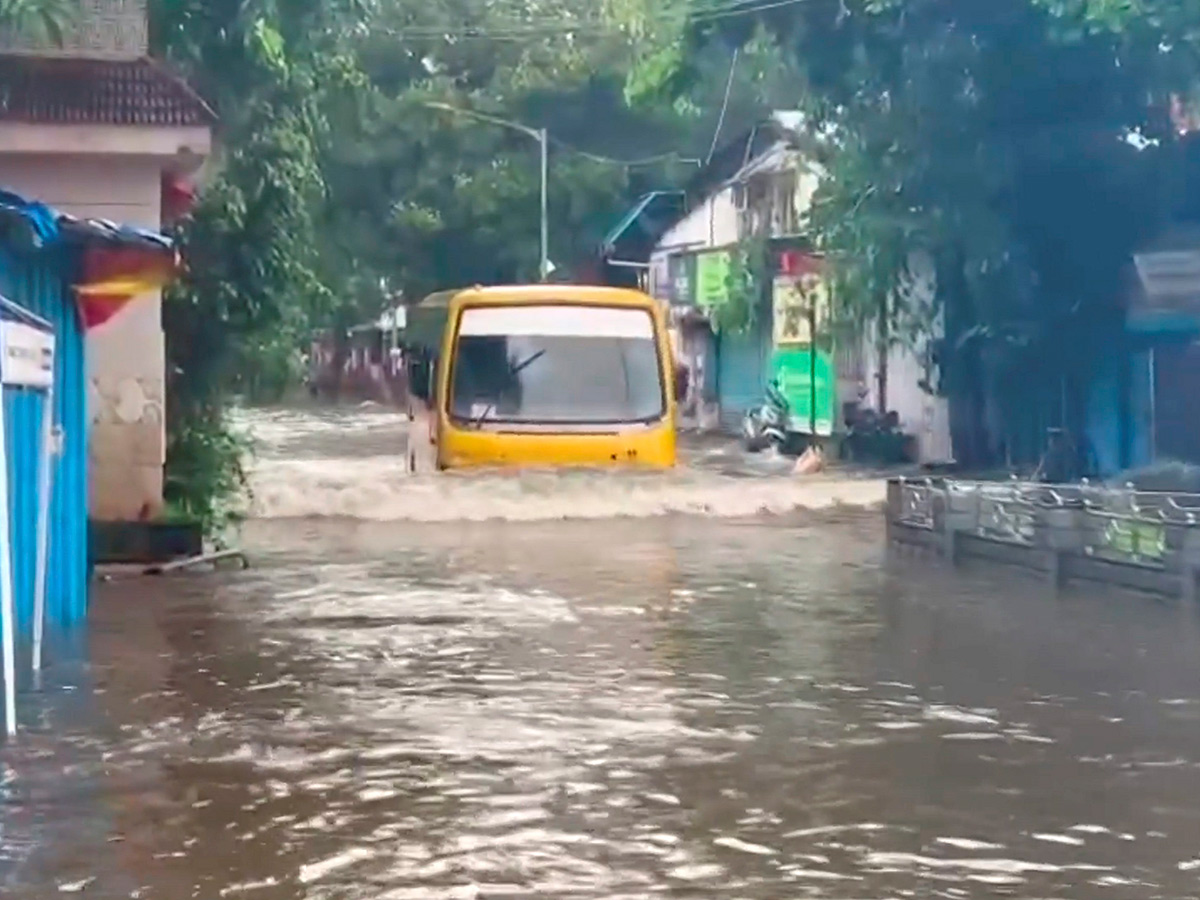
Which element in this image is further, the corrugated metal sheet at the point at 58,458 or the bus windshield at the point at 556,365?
the bus windshield at the point at 556,365

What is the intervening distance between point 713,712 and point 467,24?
46715 millimetres

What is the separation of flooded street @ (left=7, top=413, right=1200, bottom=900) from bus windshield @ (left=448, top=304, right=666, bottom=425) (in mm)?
5199

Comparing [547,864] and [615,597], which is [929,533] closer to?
[615,597]

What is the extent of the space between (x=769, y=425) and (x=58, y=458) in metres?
26.1

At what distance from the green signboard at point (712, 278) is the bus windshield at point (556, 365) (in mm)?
20017

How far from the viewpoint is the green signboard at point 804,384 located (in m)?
37.8

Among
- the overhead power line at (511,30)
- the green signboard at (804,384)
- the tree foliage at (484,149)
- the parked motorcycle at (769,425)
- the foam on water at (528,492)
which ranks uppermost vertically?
the overhead power line at (511,30)

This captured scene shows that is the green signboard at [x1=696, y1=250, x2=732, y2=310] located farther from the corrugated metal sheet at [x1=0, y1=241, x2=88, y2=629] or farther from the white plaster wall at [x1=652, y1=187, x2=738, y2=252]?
the corrugated metal sheet at [x1=0, y1=241, x2=88, y2=629]

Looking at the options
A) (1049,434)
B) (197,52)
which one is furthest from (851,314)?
(197,52)

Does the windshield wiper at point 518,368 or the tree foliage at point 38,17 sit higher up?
the tree foliage at point 38,17

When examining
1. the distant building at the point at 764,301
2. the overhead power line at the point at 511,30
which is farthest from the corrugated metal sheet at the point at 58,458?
the overhead power line at the point at 511,30

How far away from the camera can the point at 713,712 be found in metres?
10.0

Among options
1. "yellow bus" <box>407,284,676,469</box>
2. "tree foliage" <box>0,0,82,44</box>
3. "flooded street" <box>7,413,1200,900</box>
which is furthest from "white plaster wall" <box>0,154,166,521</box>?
"yellow bus" <box>407,284,676,469</box>

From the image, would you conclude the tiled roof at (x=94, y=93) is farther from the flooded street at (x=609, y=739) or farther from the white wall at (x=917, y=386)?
the white wall at (x=917, y=386)
